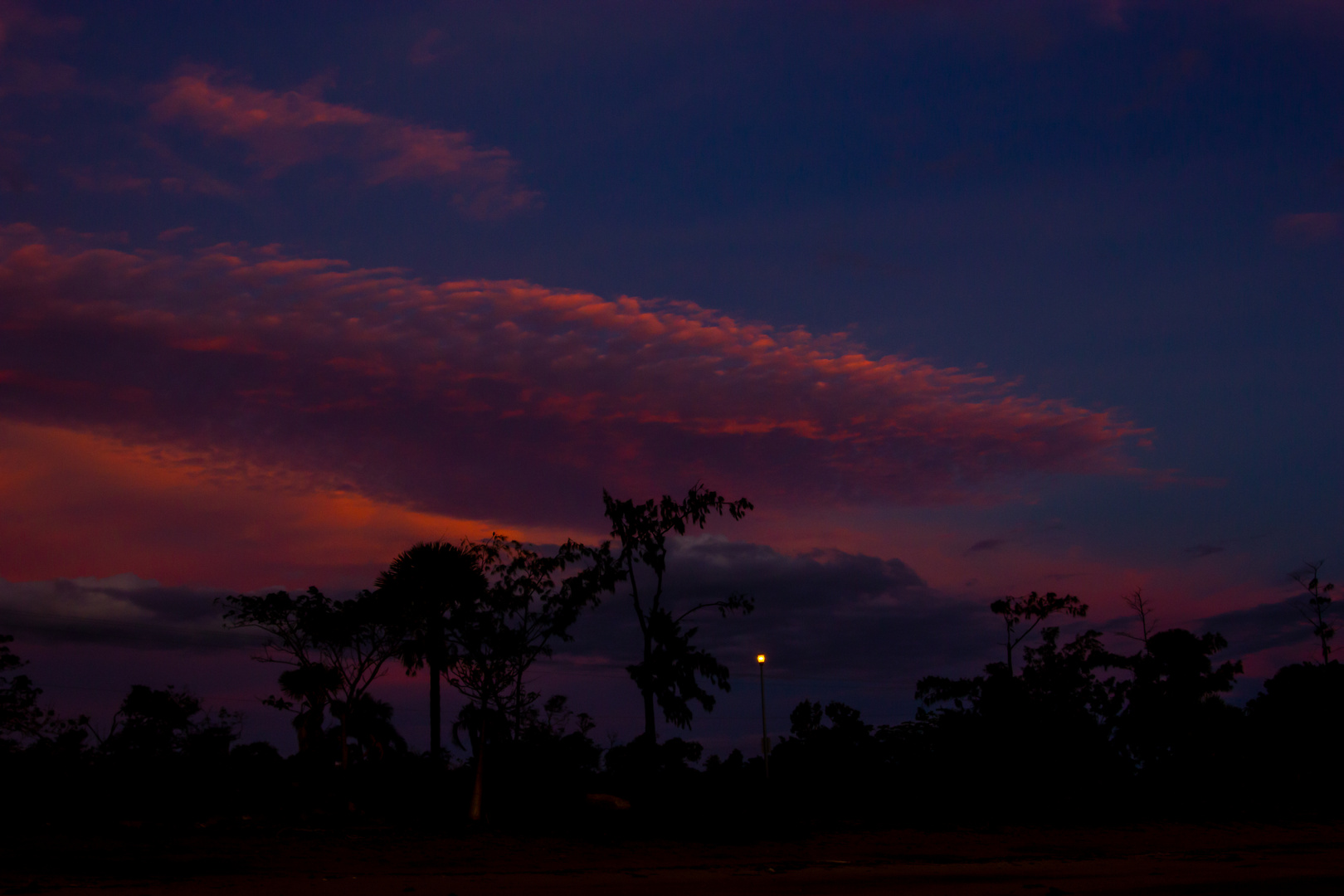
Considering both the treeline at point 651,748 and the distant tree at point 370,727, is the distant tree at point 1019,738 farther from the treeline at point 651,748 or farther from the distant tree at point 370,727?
the distant tree at point 370,727

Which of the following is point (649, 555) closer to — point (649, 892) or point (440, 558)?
point (440, 558)

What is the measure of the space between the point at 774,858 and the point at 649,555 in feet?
36.6

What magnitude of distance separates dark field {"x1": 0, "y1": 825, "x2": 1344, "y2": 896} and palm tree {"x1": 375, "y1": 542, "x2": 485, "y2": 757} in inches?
318

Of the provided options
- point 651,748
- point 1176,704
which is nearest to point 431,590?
point 651,748

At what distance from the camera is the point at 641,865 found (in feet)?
84.5

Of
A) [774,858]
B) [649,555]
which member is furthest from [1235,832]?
[649,555]

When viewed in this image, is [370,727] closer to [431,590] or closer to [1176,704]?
[431,590]

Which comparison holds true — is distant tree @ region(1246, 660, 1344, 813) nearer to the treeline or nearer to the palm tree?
the treeline

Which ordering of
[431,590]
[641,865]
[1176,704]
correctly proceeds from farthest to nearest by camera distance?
[1176,704]
[431,590]
[641,865]

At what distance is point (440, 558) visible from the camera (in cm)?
3784

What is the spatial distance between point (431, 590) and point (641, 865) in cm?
1372

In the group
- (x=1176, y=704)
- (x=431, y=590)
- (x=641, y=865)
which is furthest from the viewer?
(x=1176, y=704)

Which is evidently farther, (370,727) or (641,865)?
(370,727)

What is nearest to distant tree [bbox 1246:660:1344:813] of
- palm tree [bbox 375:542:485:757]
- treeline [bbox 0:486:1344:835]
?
treeline [bbox 0:486:1344:835]
